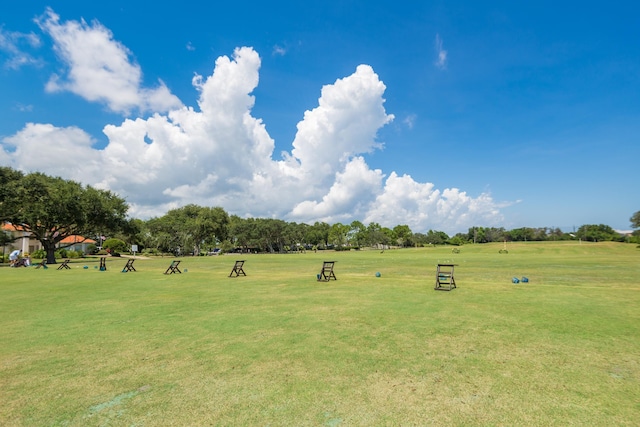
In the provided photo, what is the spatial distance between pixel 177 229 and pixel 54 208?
39680 mm

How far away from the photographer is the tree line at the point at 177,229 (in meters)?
39.1

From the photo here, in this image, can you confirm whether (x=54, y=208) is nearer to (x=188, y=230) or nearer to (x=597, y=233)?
(x=188, y=230)

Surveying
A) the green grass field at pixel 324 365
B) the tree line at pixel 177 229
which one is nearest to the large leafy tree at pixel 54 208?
the tree line at pixel 177 229

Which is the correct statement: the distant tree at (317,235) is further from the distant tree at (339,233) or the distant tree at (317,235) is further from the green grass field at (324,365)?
the green grass field at (324,365)

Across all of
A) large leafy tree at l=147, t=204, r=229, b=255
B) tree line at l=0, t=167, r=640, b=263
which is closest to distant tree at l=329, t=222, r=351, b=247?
tree line at l=0, t=167, r=640, b=263

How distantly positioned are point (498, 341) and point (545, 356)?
95 centimetres

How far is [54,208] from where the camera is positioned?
39.2 meters

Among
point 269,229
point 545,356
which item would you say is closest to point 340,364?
point 545,356

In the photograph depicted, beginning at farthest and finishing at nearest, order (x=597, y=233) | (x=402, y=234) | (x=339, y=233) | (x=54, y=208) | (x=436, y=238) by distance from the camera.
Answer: (x=436, y=238), (x=402, y=234), (x=339, y=233), (x=597, y=233), (x=54, y=208)

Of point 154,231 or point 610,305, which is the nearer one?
point 610,305

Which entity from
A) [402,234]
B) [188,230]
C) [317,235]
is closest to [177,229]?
[188,230]

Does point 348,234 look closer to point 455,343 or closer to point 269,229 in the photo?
point 269,229

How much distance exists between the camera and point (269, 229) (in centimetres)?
10256

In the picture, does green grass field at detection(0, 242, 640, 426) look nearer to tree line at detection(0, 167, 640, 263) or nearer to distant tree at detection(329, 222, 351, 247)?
tree line at detection(0, 167, 640, 263)
